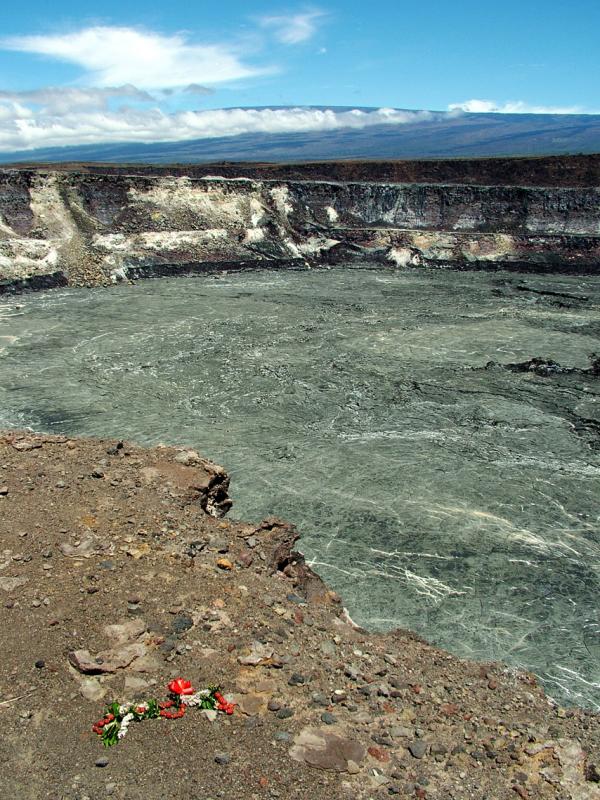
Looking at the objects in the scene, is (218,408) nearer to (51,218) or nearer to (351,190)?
(51,218)

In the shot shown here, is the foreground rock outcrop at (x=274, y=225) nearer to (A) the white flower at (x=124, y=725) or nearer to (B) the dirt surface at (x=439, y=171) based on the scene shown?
(B) the dirt surface at (x=439, y=171)

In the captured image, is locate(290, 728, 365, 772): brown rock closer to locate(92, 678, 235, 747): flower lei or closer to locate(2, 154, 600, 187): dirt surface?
locate(92, 678, 235, 747): flower lei

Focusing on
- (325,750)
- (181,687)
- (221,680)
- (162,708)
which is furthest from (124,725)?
(325,750)

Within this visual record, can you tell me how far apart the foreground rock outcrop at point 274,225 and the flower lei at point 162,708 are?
4042 cm

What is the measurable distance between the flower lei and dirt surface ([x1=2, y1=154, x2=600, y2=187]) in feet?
190

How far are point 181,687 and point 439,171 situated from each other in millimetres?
62619

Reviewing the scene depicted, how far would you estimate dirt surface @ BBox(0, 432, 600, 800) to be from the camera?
23.1 feet

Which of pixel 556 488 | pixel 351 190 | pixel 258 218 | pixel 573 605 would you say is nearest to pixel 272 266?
pixel 258 218

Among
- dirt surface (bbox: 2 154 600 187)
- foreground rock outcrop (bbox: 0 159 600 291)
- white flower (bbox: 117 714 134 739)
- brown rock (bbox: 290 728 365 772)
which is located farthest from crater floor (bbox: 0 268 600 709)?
dirt surface (bbox: 2 154 600 187)

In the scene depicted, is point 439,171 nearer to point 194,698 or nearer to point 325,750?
point 194,698

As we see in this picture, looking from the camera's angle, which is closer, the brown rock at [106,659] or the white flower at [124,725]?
the white flower at [124,725]

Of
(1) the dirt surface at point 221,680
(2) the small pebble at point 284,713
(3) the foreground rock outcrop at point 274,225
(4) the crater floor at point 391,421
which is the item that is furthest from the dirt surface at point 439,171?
(2) the small pebble at point 284,713

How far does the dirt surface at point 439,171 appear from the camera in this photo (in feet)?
189

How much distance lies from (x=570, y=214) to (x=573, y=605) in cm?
4561
